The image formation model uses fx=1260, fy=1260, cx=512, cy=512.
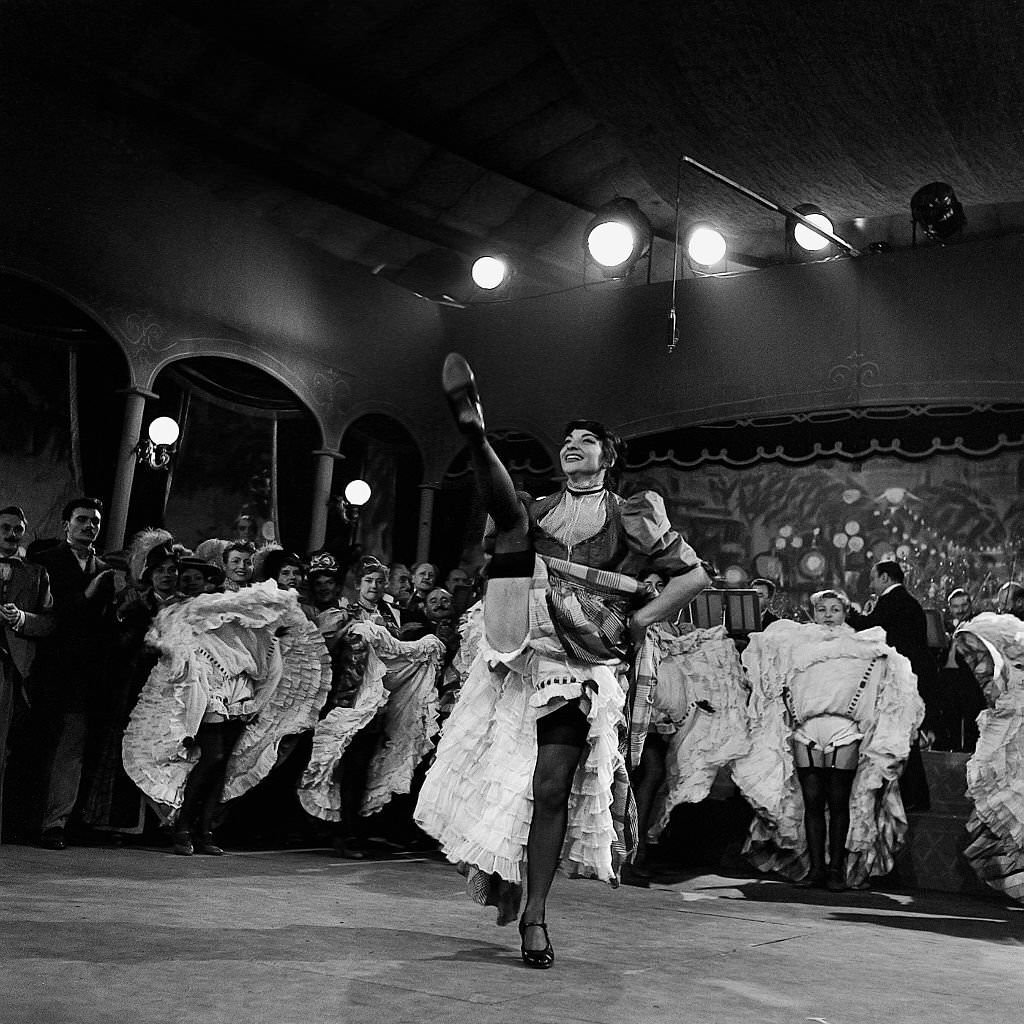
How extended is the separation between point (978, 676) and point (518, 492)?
135 inches

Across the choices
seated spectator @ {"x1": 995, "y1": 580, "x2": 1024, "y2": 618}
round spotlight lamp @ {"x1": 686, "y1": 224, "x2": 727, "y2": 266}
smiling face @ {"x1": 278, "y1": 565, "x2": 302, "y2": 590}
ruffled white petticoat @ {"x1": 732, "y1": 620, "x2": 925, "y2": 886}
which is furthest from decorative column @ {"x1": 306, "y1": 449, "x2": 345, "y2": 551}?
seated spectator @ {"x1": 995, "y1": 580, "x2": 1024, "y2": 618}

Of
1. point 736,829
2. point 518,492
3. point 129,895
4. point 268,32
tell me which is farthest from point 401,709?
point 268,32

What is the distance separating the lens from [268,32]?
10.3 m

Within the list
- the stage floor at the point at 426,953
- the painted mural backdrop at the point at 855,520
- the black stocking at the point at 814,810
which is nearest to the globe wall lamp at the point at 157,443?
the painted mural backdrop at the point at 855,520

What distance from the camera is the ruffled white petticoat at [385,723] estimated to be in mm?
6875

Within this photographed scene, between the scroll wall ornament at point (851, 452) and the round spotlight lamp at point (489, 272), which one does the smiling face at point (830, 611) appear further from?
the round spotlight lamp at point (489, 272)

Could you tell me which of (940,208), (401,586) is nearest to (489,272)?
(940,208)

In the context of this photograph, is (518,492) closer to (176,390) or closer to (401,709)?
(401,709)

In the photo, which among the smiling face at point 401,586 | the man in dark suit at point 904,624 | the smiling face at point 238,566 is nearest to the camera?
the smiling face at point 238,566

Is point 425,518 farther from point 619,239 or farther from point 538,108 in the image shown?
point 538,108

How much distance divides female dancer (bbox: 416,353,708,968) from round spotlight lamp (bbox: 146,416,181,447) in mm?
7354

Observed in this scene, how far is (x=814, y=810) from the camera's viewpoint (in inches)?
276

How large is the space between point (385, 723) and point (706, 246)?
665 cm

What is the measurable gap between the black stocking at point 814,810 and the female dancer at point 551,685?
127 inches
